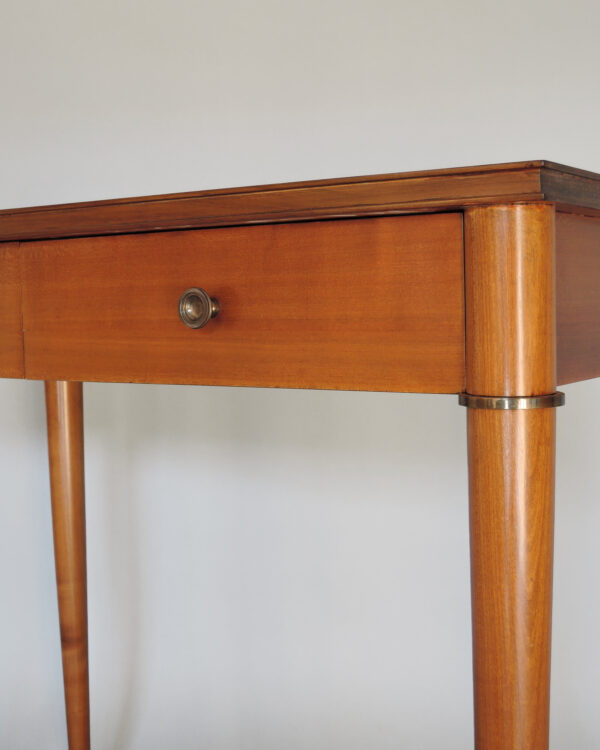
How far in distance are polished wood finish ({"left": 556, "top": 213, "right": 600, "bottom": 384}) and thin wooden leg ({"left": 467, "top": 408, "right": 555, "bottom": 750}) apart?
0.30 ft

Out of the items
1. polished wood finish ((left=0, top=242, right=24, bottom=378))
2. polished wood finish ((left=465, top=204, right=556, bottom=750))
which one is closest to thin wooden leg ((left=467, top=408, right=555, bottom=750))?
polished wood finish ((left=465, top=204, right=556, bottom=750))

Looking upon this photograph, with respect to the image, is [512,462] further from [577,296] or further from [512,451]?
[577,296]

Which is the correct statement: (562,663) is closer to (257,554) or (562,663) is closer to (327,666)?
(327,666)

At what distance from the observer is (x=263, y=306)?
0.84 metres

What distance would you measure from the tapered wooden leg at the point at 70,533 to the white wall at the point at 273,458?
40 centimetres

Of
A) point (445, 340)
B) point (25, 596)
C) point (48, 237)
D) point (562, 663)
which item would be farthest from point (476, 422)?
point (25, 596)

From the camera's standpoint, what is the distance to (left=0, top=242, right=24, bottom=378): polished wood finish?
3.30 ft

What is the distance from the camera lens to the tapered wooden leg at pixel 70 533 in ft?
4.54

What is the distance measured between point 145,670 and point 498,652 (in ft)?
4.23

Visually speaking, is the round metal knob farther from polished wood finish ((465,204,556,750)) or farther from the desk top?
polished wood finish ((465,204,556,750))

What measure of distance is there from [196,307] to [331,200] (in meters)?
0.17

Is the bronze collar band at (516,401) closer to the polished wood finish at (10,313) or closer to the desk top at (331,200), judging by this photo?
the desk top at (331,200)

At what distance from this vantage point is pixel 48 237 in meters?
0.98

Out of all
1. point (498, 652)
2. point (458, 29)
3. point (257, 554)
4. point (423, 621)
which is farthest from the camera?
point (257, 554)
